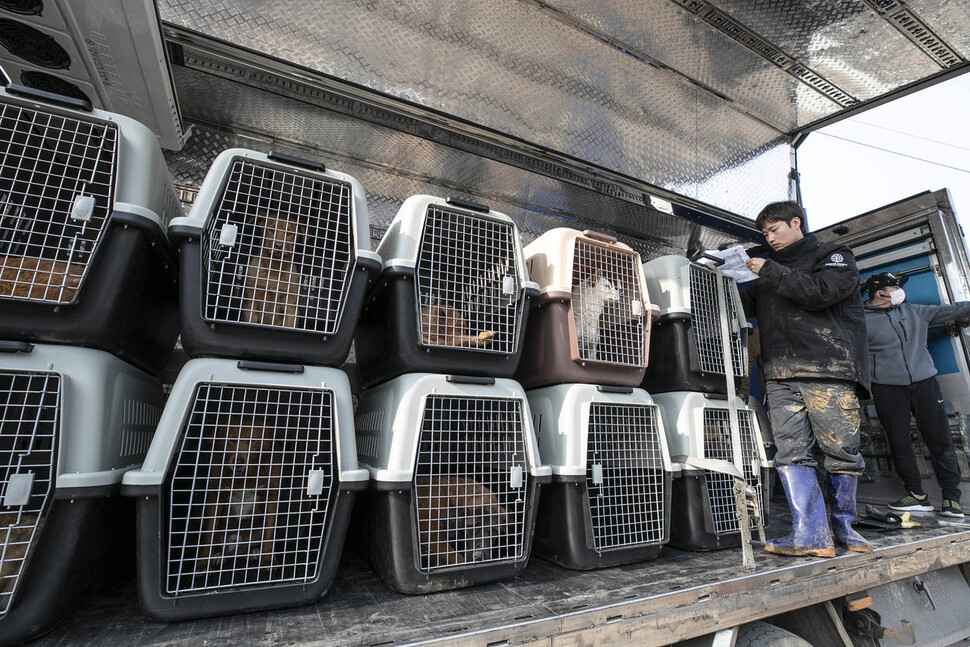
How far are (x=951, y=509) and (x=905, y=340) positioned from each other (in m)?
0.89

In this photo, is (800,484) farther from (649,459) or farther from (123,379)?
(123,379)

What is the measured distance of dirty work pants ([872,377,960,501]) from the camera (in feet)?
7.55

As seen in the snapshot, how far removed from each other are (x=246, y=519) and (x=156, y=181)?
929 millimetres

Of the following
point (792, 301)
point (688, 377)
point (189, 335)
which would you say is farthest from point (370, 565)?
point (792, 301)

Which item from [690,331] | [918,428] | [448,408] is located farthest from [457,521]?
[918,428]

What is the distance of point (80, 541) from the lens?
926 millimetres

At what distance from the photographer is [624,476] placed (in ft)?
4.96

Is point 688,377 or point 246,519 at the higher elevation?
point 688,377

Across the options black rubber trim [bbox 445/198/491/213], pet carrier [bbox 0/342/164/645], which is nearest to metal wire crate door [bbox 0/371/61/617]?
pet carrier [bbox 0/342/164/645]

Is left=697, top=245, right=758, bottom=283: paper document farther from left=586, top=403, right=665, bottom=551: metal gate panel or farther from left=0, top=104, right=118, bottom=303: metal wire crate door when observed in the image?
left=0, top=104, right=118, bottom=303: metal wire crate door

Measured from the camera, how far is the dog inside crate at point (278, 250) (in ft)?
3.83

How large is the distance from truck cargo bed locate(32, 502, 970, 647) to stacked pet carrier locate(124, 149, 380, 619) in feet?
0.27

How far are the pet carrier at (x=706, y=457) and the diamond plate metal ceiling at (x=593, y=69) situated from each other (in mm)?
1423

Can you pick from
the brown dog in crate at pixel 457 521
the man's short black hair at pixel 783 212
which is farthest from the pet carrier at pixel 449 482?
the man's short black hair at pixel 783 212
